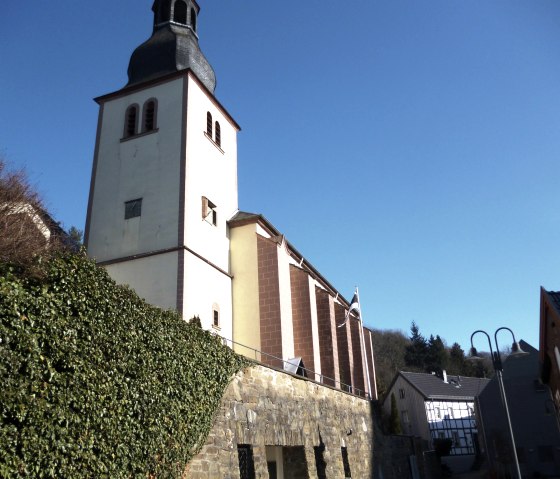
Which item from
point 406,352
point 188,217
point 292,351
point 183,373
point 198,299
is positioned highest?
point 406,352

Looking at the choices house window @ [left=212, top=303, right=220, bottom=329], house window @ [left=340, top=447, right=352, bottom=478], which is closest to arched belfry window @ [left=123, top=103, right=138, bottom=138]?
house window @ [left=212, top=303, right=220, bottom=329]

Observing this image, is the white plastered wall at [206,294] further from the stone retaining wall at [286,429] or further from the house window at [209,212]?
the stone retaining wall at [286,429]

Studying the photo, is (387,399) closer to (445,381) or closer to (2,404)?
(445,381)

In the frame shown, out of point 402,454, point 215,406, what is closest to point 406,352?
point 402,454

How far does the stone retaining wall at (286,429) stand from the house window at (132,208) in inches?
396

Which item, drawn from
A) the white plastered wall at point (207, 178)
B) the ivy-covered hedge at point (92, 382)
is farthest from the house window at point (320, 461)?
the white plastered wall at point (207, 178)

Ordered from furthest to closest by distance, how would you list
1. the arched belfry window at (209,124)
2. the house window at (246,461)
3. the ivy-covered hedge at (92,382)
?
the arched belfry window at (209,124) → the house window at (246,461) → the ivy-covered hedge at (92,382)

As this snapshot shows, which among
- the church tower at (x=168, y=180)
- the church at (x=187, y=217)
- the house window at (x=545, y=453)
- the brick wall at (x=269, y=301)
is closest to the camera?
the church tower at (x=168, y=180)

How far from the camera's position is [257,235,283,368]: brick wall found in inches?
858

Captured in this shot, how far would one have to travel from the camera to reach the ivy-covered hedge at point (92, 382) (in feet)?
21.9

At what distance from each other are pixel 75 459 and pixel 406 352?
85.3 meters

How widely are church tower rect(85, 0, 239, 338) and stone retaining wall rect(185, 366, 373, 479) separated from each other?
18.6 feet

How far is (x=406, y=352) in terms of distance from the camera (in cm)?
8794

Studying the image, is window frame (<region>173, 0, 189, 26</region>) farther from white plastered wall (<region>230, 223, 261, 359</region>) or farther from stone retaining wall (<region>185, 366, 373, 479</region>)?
stone retaining wall (<region>185, 366, 373, 479</region>)
